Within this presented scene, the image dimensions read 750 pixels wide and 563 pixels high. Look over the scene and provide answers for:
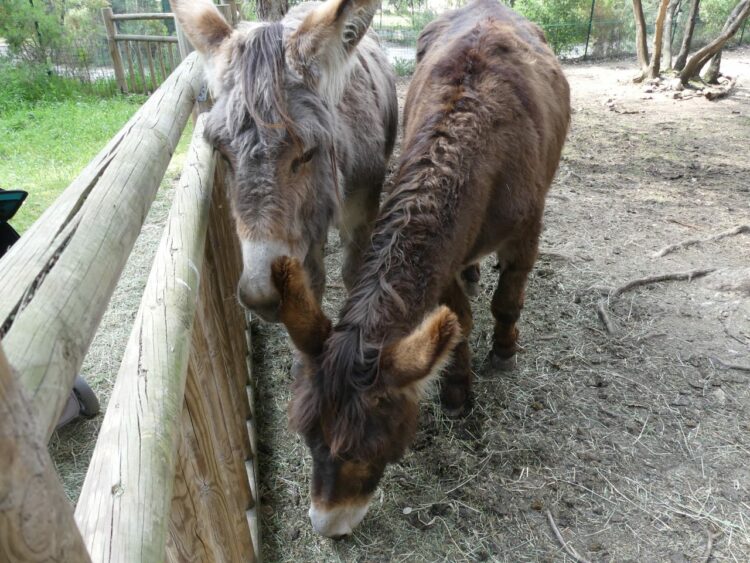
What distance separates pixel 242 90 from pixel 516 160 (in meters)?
1.41

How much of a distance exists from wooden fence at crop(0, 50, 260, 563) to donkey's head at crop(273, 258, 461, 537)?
0.35 m

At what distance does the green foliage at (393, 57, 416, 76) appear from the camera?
43.9ft

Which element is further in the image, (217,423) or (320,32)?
(320,32)

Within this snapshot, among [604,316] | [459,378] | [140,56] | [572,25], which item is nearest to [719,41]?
[572,25]

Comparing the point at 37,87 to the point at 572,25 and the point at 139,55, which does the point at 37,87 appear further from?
the point at 572,25

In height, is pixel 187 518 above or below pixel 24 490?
below

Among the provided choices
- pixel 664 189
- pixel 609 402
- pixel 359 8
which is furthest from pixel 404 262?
pixel 664 189

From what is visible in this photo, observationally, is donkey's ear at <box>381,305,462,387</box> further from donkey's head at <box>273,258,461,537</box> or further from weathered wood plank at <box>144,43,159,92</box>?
weathered wood plank at <box>144,43,159,92</box>

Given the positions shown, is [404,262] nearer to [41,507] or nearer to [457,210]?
[457,210]

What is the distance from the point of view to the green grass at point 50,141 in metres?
6.18

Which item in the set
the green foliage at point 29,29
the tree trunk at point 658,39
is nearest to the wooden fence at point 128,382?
the tree trunk at point 658,39

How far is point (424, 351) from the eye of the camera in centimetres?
163

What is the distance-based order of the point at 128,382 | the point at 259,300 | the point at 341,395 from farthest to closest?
the point at 259,300 → the point at 341,395 → the point at 128,382

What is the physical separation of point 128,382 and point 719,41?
11973 mm
